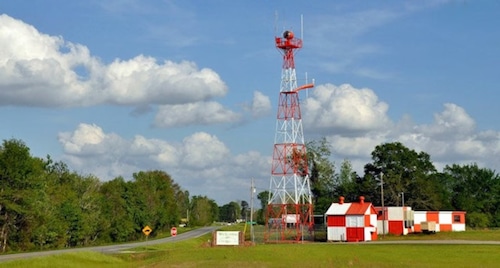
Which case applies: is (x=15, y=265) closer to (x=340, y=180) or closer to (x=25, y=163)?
(x=25, y=163)

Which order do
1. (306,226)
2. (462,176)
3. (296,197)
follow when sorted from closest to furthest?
(296,197)
(306,226)
(462,176)

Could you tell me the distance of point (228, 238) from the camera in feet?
247

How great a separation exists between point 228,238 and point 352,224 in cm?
2305

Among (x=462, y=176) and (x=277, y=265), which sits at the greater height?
(x=462, y=176)

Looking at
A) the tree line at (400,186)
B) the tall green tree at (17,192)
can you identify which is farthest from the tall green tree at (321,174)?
the tall green tree at (17,192)

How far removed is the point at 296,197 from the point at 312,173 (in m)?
52.3

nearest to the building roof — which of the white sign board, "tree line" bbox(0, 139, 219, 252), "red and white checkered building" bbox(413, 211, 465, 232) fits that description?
"red and white checkered building" bbox(413, 211, 465, 232)

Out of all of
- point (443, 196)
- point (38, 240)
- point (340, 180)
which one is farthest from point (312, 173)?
point (38, 240)

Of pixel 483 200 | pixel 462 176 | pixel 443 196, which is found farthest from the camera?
pixel 462 176

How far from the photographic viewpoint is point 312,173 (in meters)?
142

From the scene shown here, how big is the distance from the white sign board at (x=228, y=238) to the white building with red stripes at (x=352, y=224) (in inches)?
841

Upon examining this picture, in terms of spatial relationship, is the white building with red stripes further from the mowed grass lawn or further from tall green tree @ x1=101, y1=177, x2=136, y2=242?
tall green tree @ x1=101, y1=177, x2=136, y2=242

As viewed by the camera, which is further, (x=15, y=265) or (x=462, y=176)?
(x=462, y=176)

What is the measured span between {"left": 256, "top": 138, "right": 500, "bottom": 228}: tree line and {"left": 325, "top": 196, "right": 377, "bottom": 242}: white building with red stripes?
59.4 ft
